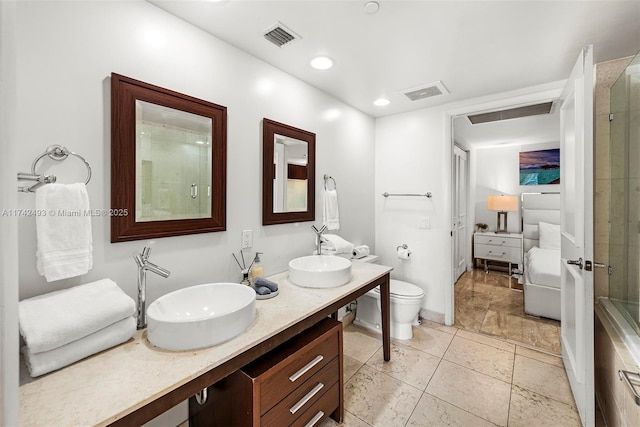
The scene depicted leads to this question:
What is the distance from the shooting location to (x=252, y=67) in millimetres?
1854

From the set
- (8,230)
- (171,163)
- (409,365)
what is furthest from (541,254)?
(8,230)

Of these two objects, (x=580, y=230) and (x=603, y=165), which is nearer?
(x=580, y=230)

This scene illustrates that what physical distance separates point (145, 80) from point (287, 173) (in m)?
1.01

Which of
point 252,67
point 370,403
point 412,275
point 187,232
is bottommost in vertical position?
point 370,403

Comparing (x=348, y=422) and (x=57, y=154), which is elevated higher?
(x=57, y=154)

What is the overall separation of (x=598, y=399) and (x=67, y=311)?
9.14ft

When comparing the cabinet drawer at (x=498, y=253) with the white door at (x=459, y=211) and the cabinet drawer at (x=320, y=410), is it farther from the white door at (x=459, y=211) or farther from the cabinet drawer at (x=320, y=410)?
the cabinet drawer at (x=320, y=410)

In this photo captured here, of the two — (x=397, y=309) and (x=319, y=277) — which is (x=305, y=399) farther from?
(x=397, y=309)

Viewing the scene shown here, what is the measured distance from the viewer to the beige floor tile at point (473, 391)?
171cm

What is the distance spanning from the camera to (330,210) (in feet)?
8.04

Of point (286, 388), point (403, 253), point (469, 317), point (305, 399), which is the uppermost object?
point (403, 253)

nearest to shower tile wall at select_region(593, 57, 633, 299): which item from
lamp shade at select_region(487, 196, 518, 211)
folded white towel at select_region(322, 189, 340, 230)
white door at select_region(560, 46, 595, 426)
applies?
white door at select_region(560, 46, 595, 426)

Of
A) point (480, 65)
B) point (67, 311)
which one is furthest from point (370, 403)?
point (480, 65)

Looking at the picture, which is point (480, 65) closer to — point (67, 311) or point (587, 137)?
point (587, 137)
